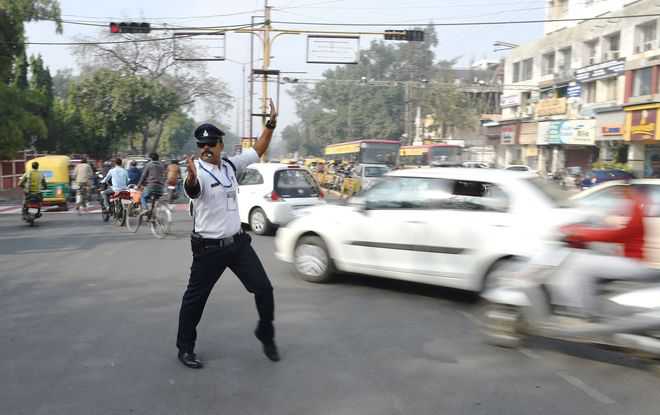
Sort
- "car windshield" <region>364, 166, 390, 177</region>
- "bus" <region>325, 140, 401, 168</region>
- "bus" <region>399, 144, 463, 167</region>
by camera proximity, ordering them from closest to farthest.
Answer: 1. "car windshield" <region>364, 166, 390, 177</region>
2. "bus" <region>325, 140, 401, 168</region>
3. "bus" <region>399, 144, 463, 167</region>

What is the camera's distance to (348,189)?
89.5 ft

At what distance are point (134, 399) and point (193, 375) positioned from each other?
531mm

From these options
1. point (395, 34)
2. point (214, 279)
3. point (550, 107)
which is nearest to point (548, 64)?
point (550, 107)

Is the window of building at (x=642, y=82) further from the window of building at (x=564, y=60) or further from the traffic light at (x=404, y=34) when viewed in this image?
the traffic light at (x=404, y=34)

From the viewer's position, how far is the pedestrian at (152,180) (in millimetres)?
12594

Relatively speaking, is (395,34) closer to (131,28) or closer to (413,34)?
(413,34)

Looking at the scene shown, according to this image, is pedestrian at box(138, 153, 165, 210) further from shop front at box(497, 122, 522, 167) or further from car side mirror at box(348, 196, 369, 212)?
shop front at box(497, 122, 522, 167)

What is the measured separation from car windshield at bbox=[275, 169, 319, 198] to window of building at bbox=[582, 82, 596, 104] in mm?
26988

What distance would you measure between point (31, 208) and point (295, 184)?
20.9 ft

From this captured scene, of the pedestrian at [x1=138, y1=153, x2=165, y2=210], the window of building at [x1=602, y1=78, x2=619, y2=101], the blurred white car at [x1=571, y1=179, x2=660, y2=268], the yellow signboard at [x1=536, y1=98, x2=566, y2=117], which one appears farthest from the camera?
the yellow signboard at [x1=536, y1=98, x2=566, y2=117]

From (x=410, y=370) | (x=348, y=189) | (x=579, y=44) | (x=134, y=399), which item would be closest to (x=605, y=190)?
(x=410, y=370)

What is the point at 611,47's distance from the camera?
32.9 m

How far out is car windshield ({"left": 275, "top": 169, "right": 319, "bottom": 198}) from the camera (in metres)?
12.0

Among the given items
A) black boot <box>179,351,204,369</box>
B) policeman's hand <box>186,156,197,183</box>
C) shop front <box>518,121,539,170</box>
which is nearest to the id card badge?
policeman's hand <box>186,156,197,183</box>
